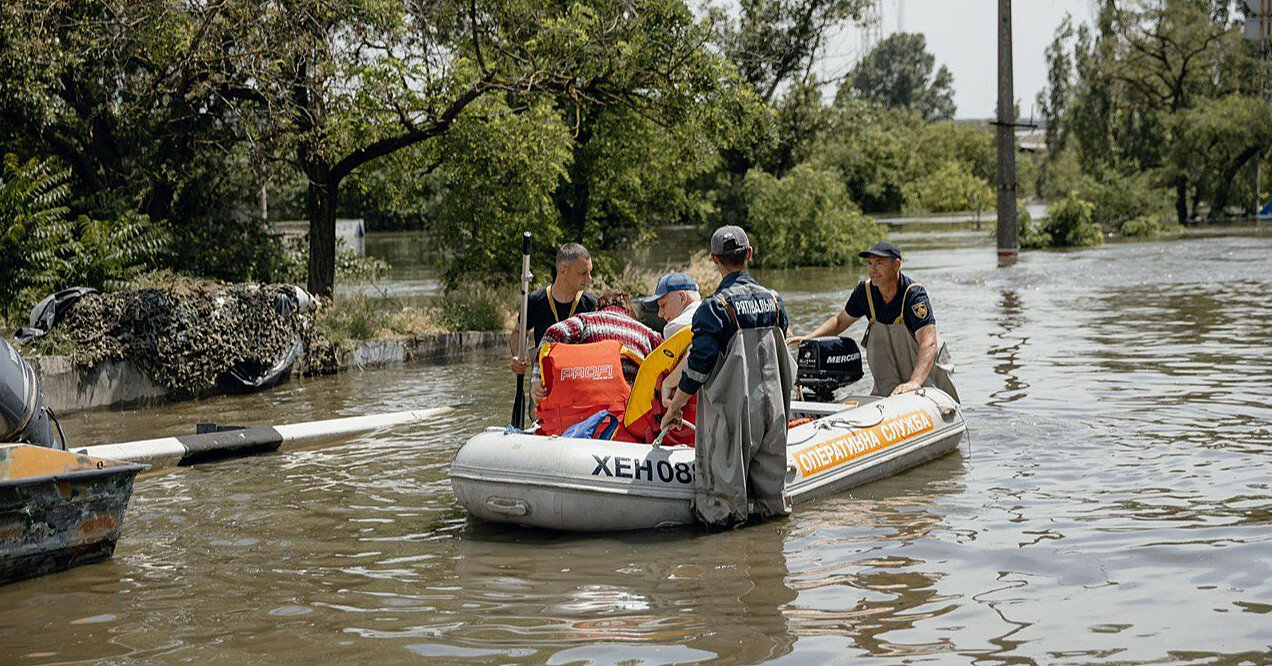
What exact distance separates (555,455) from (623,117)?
694 inches

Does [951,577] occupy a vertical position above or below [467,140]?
below

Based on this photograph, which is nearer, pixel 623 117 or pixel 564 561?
pixel 564 561

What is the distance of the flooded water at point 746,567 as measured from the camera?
6.12m

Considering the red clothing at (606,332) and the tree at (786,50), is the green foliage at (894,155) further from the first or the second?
the red clothing at (606,332)

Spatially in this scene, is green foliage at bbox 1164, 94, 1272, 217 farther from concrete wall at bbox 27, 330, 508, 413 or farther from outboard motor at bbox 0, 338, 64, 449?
outboard motor at bbox 0, 338, 64, 449

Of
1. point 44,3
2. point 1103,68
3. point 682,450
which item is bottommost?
A: point 682,450

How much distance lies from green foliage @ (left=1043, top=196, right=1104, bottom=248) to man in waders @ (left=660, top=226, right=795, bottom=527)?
1350 inches

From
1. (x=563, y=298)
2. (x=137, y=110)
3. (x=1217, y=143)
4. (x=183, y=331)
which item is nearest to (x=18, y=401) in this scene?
(x=563, y=298)

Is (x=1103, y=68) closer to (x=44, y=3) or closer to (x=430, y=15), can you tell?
(x=430, y=15)

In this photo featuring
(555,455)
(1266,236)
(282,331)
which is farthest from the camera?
(1266,236)

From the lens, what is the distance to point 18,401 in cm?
805

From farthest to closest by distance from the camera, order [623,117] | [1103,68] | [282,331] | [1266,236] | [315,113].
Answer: [1103,68]
[1266,236]
[623,117]
[315,113]
[282,331]

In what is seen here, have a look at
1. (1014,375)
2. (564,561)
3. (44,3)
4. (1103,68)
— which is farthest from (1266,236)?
(564,561)

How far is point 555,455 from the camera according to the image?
27.0 ft
